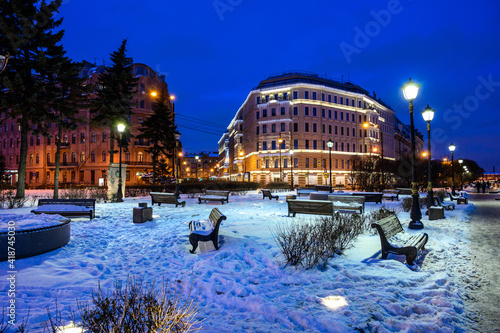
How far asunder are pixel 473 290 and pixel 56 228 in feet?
29.4

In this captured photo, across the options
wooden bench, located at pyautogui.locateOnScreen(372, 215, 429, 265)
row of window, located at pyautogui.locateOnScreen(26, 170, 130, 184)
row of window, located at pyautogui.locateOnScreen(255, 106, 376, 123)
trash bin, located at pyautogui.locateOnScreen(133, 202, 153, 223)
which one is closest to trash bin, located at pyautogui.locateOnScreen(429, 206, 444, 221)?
wooden bench, located at pyautogui.locateOnScreen(372, 215, 429, 265)

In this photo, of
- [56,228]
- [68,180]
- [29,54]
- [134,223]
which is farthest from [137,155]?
[56,228]

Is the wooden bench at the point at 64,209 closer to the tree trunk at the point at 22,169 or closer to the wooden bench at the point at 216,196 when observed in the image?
the wooden bench at the point at 216,196

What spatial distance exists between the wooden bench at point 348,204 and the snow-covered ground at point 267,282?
15.3 feet

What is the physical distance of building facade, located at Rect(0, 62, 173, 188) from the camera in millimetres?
50625

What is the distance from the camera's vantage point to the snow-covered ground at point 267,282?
3537 millimetres

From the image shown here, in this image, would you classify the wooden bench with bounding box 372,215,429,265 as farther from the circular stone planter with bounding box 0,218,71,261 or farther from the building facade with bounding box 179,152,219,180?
the building facade with bounding box 179,152,219,180

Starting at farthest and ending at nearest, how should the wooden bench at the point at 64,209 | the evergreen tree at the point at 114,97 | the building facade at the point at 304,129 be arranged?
the building facade at the point at 304,129, the evergreen tree at the point at 114,97, the wooden bench at the point at 64,209

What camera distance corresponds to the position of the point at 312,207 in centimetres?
1128

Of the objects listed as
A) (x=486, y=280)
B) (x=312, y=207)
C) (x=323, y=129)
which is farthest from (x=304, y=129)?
(x=486, y=280)

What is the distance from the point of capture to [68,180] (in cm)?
5234

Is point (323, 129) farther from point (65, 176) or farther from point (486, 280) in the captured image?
point (486, 280)

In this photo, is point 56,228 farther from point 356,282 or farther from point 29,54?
point 29,54

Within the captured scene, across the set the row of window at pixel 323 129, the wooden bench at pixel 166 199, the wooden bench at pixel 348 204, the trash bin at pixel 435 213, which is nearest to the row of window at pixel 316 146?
the row of window at pixel 323 129
